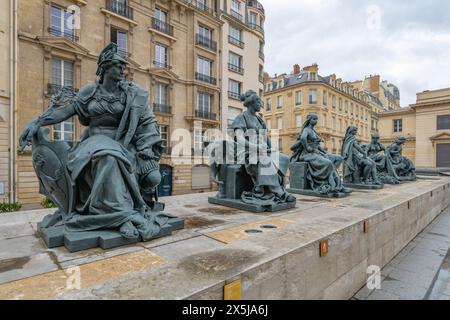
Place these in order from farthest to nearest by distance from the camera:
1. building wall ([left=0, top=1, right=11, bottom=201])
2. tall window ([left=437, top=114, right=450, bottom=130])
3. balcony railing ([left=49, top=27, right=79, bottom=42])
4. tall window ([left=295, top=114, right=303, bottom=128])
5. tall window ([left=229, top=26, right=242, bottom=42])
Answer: tall window ([left=295, top=114, right=303, bottom=128])
tall window ([left=437, top=114, right=450, bottom=130])
tall window ([left=229, top=26, right=242, bottom=42])
balcony railing ([left=49, top=27, right=79, bottom=42])
building wall ([left=0, top=1, right=11, bottom=201])

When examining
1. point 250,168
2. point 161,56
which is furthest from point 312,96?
point 250,168

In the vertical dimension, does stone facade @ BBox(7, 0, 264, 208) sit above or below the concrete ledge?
above

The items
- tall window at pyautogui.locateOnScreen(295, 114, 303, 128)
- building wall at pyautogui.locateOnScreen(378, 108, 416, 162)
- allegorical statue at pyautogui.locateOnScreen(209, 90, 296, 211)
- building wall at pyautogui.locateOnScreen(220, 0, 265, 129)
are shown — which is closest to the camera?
allegorical statue at pyautogui.locateOnScreen(209, 90, 296, 211)

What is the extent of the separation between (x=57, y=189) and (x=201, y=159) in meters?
15.3

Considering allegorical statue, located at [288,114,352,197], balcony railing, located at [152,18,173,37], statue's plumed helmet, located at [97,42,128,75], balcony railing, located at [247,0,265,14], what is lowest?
allegorical statue, located at [288,114,352,197]

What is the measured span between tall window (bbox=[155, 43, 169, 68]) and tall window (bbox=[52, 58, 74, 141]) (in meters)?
5.15

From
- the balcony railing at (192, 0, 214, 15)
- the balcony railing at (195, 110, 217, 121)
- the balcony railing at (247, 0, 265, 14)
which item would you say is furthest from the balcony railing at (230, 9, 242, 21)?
the balcony railing at (195, 110, 217, 121)

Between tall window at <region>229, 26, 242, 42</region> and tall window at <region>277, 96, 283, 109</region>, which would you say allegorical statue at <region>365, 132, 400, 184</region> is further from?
tall window at <region>277, 96, 283, 109</region>

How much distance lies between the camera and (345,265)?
3021 millimetres

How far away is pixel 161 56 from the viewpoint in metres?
16.7

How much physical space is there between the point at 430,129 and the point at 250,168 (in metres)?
31.7

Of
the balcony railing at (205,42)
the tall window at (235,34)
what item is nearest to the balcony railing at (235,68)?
the balcony railing at (205,42)

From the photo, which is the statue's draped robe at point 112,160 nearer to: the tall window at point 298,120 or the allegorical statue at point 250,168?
the allegorical statue at point 250,168

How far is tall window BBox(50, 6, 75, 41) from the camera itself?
12.2m
